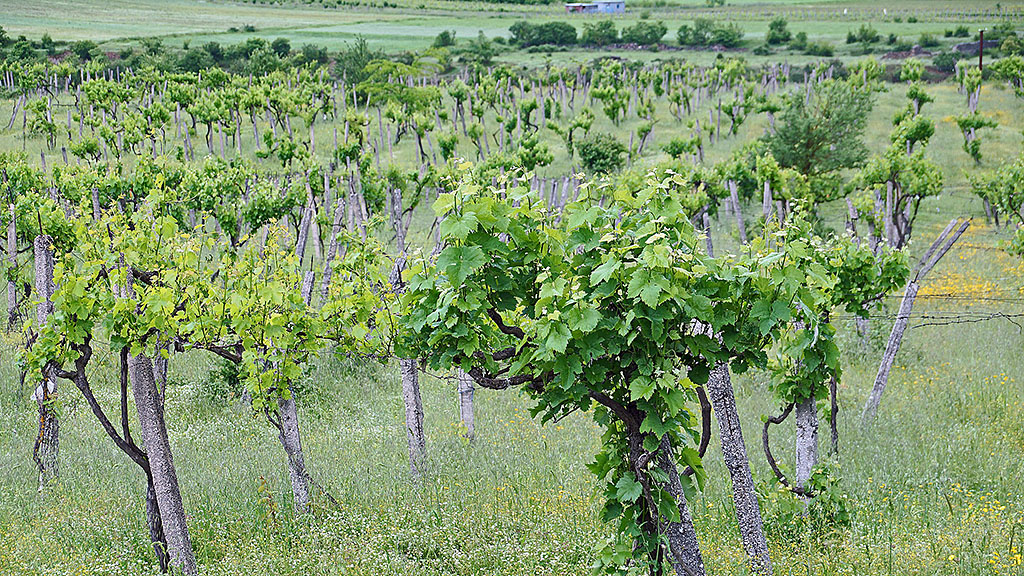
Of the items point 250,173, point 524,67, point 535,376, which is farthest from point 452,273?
point 524,67

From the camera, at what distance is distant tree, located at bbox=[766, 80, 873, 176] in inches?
902

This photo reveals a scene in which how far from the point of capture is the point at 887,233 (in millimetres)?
15344

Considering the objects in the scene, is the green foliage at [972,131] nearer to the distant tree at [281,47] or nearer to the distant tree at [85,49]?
the distant tree at [85,49]

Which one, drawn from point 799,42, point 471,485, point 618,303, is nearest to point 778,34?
point 799,42

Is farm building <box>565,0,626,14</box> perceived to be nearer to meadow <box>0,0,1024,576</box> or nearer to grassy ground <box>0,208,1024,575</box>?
meadow <box>0,0,1024,576</box>

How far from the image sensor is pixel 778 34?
69188 mm

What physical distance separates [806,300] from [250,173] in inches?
670

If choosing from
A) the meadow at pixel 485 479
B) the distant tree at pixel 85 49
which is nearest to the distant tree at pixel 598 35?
the distant tree at pixel 85 49

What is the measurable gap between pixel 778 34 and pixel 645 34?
11.4 m

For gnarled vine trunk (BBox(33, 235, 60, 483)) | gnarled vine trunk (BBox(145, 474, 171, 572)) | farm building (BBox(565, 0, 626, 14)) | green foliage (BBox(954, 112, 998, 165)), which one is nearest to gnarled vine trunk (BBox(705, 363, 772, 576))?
gnarled vine trunk (BBox(145, 474, 171, 572))

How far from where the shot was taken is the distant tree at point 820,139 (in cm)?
2291

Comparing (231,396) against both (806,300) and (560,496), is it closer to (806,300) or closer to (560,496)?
(560,496)

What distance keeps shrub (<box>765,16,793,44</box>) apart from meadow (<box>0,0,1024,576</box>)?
193 ft

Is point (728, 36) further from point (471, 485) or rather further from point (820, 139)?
point (471, 485)
